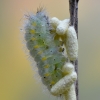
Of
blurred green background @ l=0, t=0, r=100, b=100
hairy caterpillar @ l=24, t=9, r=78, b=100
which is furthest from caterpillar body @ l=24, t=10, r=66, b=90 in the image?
blurred green background @ l=0, t=0, r=100, b=100

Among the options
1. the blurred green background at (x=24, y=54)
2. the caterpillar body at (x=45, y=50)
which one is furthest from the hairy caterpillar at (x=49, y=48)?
the blurred green background at (x=24, y=54)

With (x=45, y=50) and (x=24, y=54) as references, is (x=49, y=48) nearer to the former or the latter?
(x=45, y=50)

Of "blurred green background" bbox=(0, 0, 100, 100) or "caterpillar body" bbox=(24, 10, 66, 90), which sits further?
"blurred green background" bbox=(0, 0, 100, 100)

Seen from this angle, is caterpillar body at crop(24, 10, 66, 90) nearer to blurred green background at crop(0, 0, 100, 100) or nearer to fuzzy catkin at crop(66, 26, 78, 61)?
fuzzy catkin at crop(66, 26, 78, 61)

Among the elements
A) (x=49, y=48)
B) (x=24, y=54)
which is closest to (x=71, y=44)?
(x=49, y=48)

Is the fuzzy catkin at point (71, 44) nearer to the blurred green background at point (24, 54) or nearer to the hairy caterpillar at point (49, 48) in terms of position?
the hairy caterpillar at point (49, 48)
